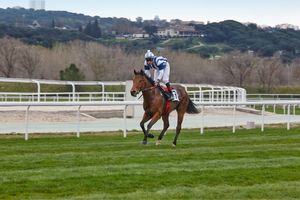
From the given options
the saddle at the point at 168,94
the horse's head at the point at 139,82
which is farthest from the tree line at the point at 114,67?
the horse's head at the point at 139,82

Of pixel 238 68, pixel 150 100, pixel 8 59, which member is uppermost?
pixel 150 100

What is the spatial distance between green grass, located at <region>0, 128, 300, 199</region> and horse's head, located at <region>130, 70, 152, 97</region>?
1067 mm

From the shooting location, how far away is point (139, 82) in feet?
45.5

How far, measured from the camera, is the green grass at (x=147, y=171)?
27.9ft

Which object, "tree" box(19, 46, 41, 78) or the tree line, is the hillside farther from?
"tree" box(19, 46, 41, 78)

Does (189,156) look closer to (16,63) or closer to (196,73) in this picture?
(16,63)

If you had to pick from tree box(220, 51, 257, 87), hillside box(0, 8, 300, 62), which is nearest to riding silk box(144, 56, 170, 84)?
tree box(220, 51, 257, 87)

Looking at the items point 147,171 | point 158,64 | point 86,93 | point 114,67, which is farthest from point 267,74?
point 147,171

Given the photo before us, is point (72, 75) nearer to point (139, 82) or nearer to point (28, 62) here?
point (28, 62)

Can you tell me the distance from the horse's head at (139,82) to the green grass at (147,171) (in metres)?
1.07

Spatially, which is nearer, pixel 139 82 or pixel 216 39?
pixel 139 82

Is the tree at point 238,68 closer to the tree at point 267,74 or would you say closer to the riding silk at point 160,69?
the tree at point 267,74

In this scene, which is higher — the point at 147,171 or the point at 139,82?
the point at 139,82

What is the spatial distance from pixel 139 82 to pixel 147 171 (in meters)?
4.05
